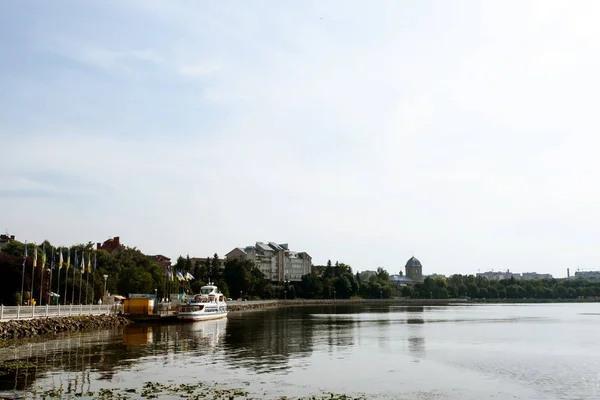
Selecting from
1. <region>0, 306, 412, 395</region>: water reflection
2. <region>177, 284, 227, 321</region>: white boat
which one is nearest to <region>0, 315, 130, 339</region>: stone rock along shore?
<region>0, 306, 412, 395</region>: water reflection

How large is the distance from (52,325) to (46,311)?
11.7 ft

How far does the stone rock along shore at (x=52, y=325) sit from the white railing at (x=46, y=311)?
3.86 ft

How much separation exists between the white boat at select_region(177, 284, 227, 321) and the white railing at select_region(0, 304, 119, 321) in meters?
13.4

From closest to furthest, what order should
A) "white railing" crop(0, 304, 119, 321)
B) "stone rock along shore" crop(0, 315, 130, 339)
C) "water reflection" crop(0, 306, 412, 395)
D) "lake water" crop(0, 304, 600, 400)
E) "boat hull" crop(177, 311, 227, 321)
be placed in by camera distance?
"lake water" crop(0, 304, 600, 400)
"water reflection" crop(0, 306, 412, 395)
"stone rock along shore" crop(0, 315, 130, 339)
"white railing" crop(0, 304, 119, 321)
"boat hull" crop(177, 311, 227, 321)

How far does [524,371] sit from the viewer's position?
42.1 m

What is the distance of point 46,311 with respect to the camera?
225 ft

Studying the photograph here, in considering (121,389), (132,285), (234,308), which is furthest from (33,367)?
(234,308)

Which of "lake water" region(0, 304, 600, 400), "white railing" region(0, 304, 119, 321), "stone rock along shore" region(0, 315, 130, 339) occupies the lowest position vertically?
"lake water" region(0, 304, 600, 400)

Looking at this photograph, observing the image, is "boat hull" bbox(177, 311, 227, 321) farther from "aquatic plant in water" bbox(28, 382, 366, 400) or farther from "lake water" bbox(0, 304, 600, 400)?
"aquatic plant in water" bbox(28, 382, 366, 400)

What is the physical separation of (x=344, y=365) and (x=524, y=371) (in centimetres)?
1311

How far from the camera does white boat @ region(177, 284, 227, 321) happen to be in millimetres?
99250

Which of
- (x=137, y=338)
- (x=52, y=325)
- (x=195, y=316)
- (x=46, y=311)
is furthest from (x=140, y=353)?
A: (x=195, y=316)

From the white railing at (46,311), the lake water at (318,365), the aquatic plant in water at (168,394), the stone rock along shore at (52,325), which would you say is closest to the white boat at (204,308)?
the white railing at (46,311)

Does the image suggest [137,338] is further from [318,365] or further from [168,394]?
[168,394]
